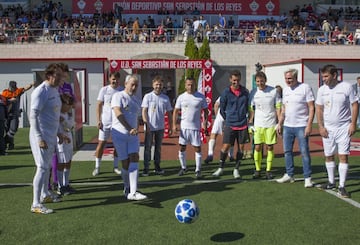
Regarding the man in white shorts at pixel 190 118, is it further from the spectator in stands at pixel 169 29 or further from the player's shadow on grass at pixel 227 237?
the spectator in stands at pixel 169 29

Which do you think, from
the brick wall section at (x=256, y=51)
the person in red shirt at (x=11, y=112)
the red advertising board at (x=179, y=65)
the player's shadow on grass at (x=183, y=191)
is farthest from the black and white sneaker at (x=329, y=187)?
the brick wall section at (x=256, y=51)

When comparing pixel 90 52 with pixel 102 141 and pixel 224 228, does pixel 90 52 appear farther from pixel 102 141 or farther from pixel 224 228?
pixel 224 228

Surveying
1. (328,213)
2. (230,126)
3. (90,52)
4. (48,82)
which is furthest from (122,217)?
(90,52)

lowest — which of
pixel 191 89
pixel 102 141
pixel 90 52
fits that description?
pixel 102 141

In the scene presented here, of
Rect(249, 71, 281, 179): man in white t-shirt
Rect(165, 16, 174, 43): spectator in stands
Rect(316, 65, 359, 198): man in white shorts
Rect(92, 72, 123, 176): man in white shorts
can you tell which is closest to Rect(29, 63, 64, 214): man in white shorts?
Rect(92, 72, 123, 176): man in white shorts

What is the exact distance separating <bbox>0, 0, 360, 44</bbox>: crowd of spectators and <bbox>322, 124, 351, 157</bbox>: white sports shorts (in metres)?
21.0

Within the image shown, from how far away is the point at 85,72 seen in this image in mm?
22406

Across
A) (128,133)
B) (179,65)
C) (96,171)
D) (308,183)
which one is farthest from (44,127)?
(179,65)

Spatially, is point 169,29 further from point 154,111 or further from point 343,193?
point 343,193

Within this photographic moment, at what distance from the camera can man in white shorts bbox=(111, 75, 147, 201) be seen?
672 centimetres

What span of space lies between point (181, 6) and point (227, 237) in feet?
94.1

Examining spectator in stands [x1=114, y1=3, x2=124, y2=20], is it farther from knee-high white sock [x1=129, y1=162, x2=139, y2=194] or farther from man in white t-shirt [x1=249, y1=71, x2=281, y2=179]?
knee-high white sock [x1=129, y1=162, x2=139, y2=194]

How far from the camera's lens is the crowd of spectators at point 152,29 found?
26.8 meters

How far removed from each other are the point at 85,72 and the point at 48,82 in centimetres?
1662
